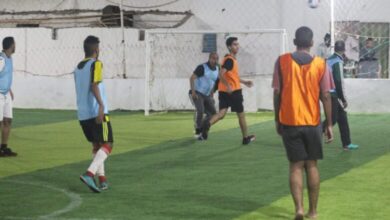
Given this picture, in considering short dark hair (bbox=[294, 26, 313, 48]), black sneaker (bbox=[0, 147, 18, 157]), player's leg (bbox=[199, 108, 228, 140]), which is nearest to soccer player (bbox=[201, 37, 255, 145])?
player's leg (bbox=[199, 108, 228, 140])

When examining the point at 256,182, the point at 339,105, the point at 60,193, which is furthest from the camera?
the point at 339,105

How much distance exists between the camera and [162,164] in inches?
524

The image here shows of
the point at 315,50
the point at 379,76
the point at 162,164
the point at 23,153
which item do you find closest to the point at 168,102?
the point at 315,50

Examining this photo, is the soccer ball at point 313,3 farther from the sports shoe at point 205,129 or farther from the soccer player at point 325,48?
the sports shoe at point 205,129

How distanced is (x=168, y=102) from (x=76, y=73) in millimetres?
15860

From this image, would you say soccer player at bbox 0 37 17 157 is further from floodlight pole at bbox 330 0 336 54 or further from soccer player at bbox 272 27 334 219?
floodlight pole at bbox 330 0 336 54

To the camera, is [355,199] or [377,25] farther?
[377,25]

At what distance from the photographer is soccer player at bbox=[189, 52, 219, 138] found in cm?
1714

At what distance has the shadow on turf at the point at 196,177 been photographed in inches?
366

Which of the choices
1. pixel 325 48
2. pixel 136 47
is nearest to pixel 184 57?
pixel 136 47

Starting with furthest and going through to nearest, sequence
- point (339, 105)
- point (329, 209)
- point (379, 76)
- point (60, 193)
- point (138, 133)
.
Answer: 1. point (379, 76)
2. point (138, 133)
3. point (339, 105)
4. point (60, 193)
5. point (329, 209)

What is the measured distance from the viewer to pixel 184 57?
2842 cm

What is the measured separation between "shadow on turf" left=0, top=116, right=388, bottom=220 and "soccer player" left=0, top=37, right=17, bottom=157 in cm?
185

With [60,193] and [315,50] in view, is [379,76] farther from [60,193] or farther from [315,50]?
[60,193]
